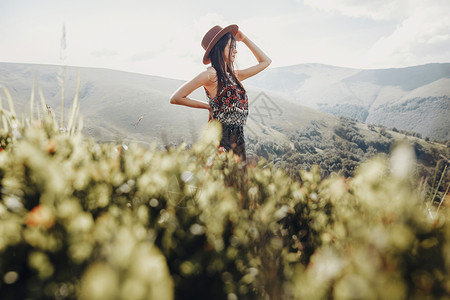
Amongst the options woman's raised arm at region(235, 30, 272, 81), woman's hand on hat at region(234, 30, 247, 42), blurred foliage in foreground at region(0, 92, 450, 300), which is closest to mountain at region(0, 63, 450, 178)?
woman's raised arm at region(235, 30, 272, 81)

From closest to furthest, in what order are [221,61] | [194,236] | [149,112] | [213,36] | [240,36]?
[194,236] < [221,61] < [213,36] < [240,36] < [149,112]

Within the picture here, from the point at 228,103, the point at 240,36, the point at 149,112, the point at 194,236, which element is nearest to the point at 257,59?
the point at 240,36

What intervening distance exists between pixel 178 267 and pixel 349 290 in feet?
2.02

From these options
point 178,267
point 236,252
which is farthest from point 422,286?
point 178,267

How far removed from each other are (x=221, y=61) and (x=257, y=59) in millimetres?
1284

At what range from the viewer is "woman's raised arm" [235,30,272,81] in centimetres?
512

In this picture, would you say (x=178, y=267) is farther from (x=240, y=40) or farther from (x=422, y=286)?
(x=240, y=40)

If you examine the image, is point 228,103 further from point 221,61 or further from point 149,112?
point 149,112

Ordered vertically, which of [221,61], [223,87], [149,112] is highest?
[221,61]

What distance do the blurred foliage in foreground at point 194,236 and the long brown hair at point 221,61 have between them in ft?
9.75

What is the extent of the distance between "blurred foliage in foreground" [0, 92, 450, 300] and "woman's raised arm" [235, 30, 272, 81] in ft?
12.4

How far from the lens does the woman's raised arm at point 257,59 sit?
5.12 meters

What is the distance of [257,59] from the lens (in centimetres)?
552

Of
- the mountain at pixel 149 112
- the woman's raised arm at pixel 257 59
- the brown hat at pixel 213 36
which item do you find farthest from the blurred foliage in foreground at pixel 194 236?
the mountain at pixel 149 112
